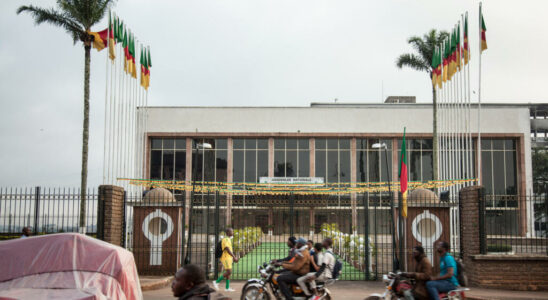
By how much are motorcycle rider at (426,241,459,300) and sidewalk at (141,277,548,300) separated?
A: 4.52 metres

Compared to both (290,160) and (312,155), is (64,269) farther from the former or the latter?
(312,155)

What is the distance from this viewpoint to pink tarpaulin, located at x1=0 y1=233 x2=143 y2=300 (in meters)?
6.42

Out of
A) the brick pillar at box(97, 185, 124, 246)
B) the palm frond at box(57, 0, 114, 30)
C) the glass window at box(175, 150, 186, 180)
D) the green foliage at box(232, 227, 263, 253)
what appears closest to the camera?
the brick pillar at box(97, 185, 124, 246)

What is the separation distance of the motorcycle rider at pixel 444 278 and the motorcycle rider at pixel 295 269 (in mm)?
2358

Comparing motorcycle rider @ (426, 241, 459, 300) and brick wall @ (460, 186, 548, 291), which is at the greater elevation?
motorcycle rider @ (426, 241, 459, 300)

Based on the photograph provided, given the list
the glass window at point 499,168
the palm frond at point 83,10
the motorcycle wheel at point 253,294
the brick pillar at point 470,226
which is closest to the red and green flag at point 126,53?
the palm frond at point 83,10

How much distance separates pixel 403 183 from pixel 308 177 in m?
30.6

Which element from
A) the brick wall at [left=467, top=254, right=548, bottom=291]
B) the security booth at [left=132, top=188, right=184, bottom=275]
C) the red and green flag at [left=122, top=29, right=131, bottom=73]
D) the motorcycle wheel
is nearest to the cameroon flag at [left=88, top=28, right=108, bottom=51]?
the red and green flag at [left=122, top=29, right=131, bottom=73]

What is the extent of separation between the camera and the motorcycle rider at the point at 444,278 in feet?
27.4

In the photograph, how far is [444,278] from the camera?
8422 millimetres

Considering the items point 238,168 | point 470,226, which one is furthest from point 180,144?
point 470,226

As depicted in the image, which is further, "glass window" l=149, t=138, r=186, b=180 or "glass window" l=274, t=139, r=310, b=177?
"glass window" l=274, t=139, r=310, b=177

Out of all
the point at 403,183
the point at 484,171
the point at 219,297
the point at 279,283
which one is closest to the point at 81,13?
the point at 403,183

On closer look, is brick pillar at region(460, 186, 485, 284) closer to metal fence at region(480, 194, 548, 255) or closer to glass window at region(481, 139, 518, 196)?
metal fence at region(480, 194, 548, 255)
